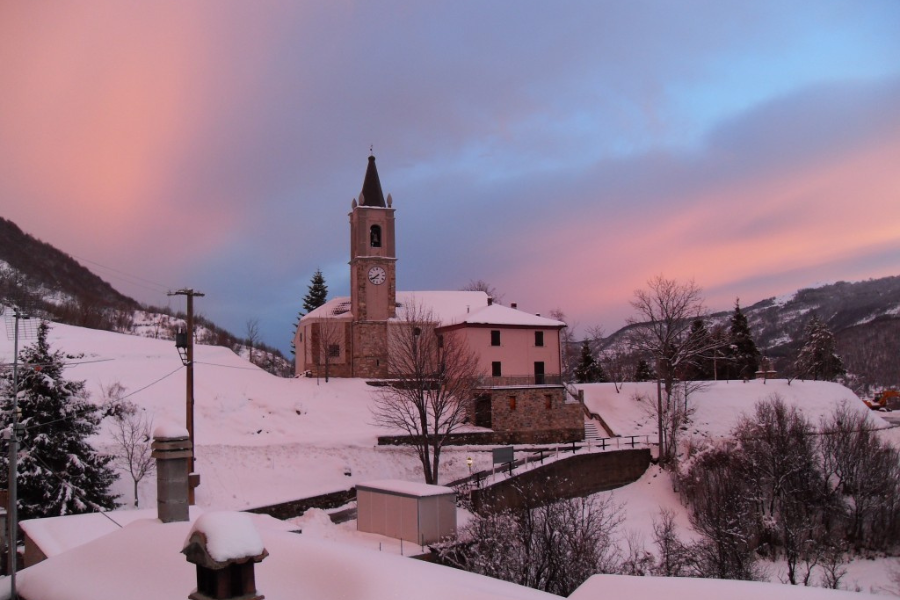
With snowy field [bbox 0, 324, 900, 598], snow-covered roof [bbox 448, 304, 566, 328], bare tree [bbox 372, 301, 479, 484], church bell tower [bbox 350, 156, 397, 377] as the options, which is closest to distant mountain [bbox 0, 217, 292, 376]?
church bell tower [bbox 350, 156, 397, 377]

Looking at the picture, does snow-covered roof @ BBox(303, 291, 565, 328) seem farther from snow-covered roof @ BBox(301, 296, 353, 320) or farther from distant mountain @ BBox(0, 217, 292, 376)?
distant mountain @ BBox(0, 217, 292, 376)

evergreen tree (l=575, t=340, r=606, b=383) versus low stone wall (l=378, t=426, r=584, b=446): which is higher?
evergreen tree (l=575, t=340, r=606, b=383)

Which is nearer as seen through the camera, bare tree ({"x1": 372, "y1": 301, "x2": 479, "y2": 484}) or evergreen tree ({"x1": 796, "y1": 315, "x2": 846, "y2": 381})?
bare tree ({"x1": 372, "y1": 301, "x2": 479, "y2": 484})

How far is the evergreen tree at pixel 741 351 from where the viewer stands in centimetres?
5659

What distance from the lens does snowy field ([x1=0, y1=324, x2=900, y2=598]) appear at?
2550 centimetres

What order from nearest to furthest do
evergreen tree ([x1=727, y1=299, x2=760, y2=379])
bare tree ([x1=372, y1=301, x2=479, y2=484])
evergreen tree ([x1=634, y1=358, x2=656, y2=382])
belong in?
1. bare tree ([x1=372, y1=301, x2=479, y2=484])
2. evergreen tree ([x1=727, y1=299, x2=760, y2=379])
3. evergreen tree ([x1=634, y1=358, x2=656, y2=382])

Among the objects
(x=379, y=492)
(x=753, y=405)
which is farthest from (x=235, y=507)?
(x=753, y=405)

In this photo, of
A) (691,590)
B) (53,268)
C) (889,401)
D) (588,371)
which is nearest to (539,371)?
(588,371)

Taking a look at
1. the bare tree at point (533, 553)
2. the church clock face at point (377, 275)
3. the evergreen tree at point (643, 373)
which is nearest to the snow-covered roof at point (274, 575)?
the bare tree at point (533, 553)

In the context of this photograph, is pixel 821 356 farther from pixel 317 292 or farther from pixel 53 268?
pixel 53 268

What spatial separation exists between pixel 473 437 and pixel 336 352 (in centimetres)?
1384

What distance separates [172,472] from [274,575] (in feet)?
15.7

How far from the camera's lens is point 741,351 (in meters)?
57.8

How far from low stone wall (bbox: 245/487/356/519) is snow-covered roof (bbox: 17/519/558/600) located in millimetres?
14150
